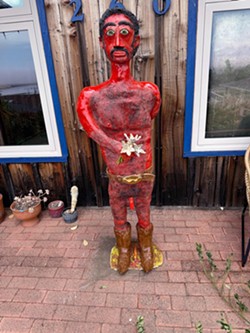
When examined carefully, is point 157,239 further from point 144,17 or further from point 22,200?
point 144,17

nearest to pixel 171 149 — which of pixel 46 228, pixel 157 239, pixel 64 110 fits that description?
pixel 157 239

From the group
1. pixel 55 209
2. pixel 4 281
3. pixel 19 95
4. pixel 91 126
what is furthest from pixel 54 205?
pixel 91 126

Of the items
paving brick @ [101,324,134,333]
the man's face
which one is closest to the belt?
the man's face

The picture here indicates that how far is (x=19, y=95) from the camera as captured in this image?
112 inches

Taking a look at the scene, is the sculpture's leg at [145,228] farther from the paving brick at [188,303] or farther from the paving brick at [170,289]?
the paving brick at [188,303]

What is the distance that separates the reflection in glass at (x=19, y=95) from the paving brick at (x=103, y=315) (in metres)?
2.03

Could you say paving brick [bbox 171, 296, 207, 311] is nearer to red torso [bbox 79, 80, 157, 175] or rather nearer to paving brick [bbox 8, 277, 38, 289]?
red torso [bbox 79, 80, 157, 175]

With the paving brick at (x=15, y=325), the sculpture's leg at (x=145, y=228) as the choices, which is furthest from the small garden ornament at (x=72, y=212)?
the paving brick at (x=15, y=325)

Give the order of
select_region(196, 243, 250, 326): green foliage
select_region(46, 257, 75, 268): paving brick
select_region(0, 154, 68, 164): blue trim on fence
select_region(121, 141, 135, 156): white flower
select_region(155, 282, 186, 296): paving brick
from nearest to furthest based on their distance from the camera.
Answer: select_region(121, 141, 135, 156): white flower → select_region(196, 243, 250, 326): green foliage → select_region(155, 282, 186, 296): paving brick → select_region(46, 257, 75, 268): paving brick → select_region(0, 154, 68, 164): blue trim on fence

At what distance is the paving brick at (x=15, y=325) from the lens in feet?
5.81

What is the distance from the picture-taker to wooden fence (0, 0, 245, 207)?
7.76 ft

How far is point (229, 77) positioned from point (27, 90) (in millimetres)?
2374

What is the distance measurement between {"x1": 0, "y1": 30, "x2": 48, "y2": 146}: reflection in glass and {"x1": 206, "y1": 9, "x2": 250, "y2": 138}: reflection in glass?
80.8 inches

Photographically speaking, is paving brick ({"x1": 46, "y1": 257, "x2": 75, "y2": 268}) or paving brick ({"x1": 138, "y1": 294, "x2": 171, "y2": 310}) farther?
paving brick ({"x1": 46, "y1": 257, "x2": 75, "y2": 268})
